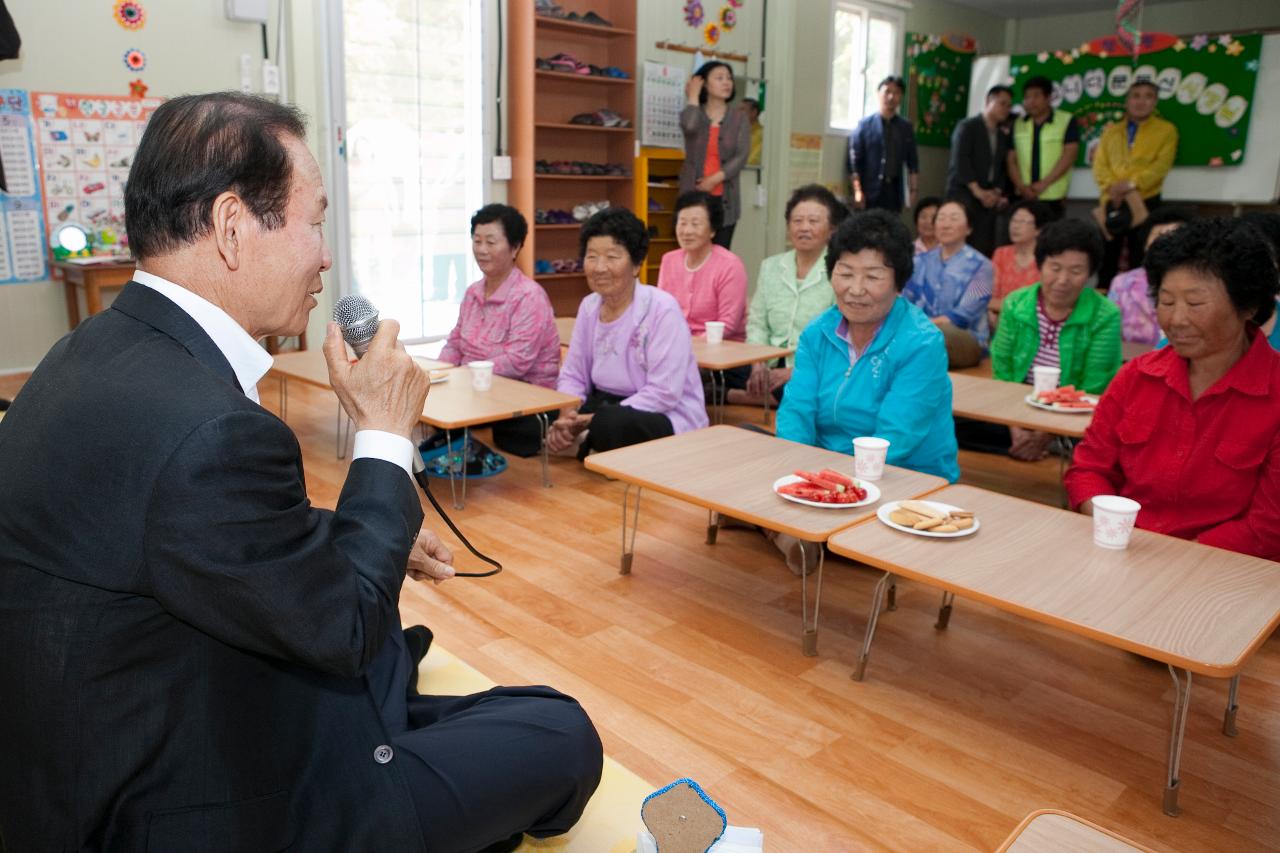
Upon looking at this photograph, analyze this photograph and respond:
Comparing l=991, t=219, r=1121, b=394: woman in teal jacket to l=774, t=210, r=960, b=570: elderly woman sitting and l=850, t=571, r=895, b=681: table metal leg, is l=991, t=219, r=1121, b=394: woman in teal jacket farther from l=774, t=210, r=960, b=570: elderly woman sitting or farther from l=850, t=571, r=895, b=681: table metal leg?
l=850, t=571, r=895, b=681: table metal leg

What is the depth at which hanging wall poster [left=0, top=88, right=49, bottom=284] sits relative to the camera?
5020 millimetres

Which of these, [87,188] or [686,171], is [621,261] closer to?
[87,188]

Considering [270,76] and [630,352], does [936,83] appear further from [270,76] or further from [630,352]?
[630,352]

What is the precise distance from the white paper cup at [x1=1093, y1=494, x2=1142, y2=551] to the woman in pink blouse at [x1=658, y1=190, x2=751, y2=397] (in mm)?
3050

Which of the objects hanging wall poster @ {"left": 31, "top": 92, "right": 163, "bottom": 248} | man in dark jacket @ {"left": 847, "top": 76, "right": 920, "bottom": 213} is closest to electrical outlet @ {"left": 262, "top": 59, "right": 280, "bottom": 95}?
hanging wall poster @ {"left": 31, "top": 92, "right": 163, "bottom": 248}

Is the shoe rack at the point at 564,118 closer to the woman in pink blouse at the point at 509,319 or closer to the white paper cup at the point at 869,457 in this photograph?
the woman in pink blouse at the point at 509,319

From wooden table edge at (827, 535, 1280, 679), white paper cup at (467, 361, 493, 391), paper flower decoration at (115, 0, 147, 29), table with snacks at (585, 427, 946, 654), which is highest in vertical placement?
paper flower decoration at (115, 0, 147, 29)

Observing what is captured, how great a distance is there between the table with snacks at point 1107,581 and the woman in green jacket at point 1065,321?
2.05 meters

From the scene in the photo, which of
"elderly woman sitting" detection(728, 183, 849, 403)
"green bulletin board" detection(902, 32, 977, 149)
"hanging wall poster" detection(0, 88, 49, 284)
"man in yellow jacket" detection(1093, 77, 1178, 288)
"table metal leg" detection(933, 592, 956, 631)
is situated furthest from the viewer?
"green bulletin board" detection(902, 32, 977, 149)

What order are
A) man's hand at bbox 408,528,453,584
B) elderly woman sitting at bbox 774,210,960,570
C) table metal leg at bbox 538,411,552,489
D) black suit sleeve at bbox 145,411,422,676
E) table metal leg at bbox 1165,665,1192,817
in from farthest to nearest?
table metal leg at bbox 538,411,552,489, elderly woman sitting at bbox 774,210,960,570, table metal leg at bbox 1165,665,1192,817, man's hand at bbox 408,528,453,584, black suit sleeve at bbox 145,411,422,676

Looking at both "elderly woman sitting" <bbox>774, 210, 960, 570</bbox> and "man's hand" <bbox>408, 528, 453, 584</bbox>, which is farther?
"elderly woman sitting" <bbox>774, 210, 960, 570</bbox>

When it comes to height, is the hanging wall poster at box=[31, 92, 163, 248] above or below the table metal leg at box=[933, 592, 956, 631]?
above

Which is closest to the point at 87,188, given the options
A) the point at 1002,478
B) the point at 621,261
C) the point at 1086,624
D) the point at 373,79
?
the point at 373,79

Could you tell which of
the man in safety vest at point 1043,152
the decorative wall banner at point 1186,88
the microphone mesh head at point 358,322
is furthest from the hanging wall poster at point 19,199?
the man in safety vest at point 1043,152
